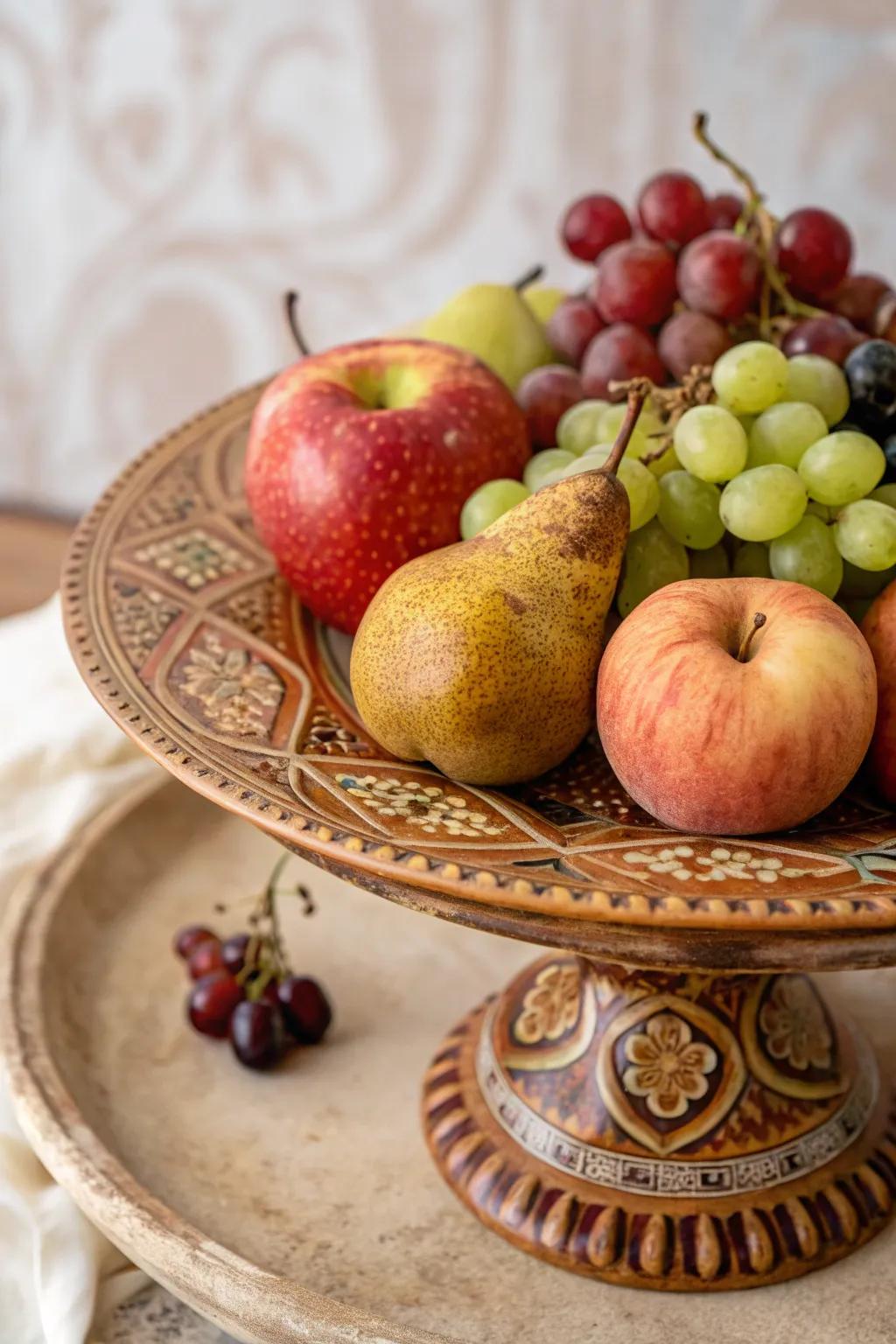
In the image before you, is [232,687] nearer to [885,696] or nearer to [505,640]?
[505,640]

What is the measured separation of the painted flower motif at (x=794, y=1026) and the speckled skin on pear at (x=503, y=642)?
0.62ft

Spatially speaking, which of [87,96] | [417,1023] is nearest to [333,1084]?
[417,1023]

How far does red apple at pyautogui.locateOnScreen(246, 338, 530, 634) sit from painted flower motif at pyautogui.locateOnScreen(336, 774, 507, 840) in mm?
145

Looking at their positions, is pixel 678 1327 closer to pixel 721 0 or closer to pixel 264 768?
pixel 264 768

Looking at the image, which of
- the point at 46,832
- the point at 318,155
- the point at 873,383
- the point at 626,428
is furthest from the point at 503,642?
the point at 318,155

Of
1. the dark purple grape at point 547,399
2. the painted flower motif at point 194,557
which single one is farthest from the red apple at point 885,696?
Answer: the painted flower motif at point 194,557

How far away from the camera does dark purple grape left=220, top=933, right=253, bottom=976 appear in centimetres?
78

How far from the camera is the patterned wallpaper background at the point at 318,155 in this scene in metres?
1.25

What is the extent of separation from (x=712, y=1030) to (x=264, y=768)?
0.25 m

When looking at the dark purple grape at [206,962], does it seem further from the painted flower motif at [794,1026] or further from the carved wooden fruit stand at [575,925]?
the painted flower motif at [794,1026]

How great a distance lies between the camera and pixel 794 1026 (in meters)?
0.68

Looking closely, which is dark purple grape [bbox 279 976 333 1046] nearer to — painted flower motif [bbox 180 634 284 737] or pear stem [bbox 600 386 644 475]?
painted flower motif [bbox 180 634 284 737]

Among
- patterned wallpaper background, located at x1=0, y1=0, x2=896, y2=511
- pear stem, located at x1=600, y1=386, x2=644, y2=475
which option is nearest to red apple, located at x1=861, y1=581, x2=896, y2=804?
pear stem, located at x1=600, y1=386, x2=644, y2=475

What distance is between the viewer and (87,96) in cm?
155
